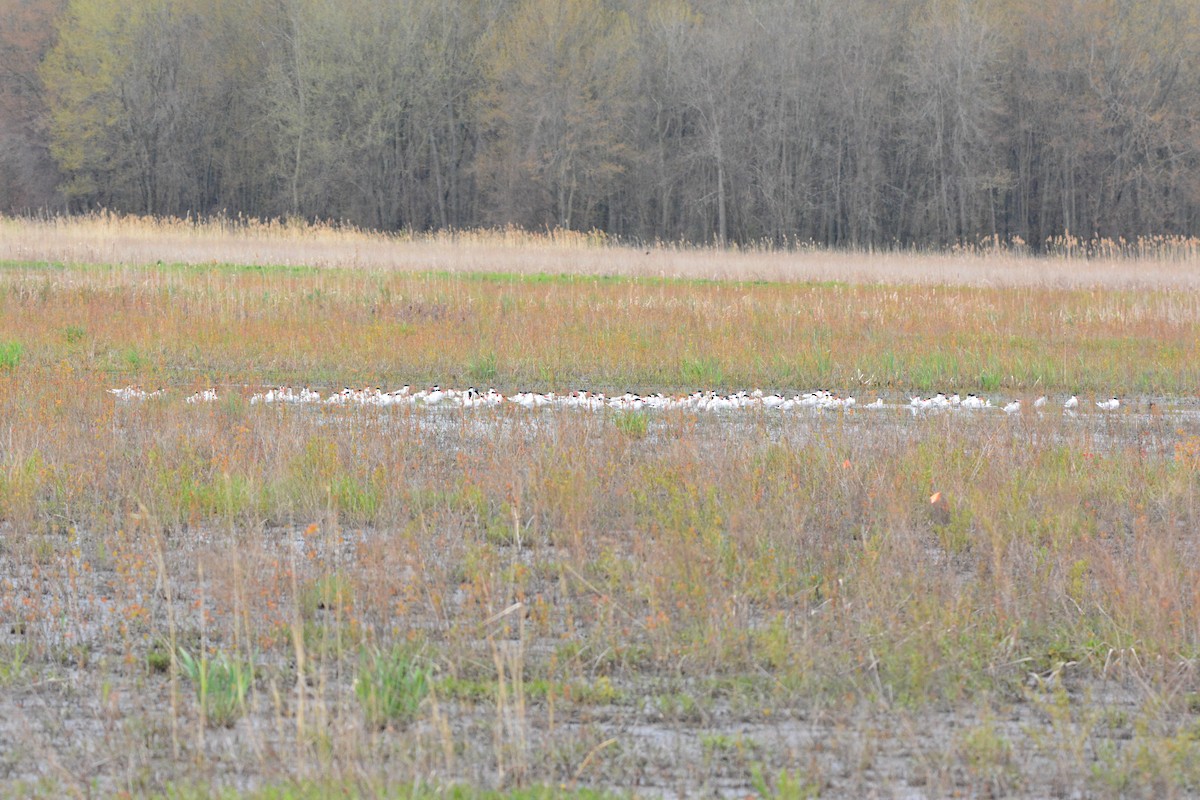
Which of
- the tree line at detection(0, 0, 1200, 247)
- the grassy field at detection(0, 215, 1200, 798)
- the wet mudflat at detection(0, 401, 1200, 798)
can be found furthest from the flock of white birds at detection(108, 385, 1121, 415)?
the tree line at detection(0, 0, 1200, 247)

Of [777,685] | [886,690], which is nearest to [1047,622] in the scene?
[886,690]

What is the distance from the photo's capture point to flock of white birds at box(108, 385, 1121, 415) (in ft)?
33.5

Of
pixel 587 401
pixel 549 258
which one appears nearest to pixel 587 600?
pixel 587 401

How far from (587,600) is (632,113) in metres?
45.8

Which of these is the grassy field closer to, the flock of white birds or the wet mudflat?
the wet mudflat

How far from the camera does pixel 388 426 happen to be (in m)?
9.06

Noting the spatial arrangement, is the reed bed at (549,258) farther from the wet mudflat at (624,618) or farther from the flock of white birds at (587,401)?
the wet mudflat at (624,618)

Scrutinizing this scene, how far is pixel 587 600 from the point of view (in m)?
5.27

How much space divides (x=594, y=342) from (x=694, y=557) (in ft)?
29.3

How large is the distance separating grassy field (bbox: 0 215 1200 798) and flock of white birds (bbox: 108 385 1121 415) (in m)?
0.35

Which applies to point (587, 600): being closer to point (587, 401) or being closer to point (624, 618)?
point (624, 618)

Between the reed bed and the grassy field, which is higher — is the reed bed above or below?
above

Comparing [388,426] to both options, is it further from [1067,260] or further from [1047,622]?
[1067,260]

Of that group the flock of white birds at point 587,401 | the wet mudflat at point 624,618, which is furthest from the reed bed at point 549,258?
the wet mudflat at point 624,618
